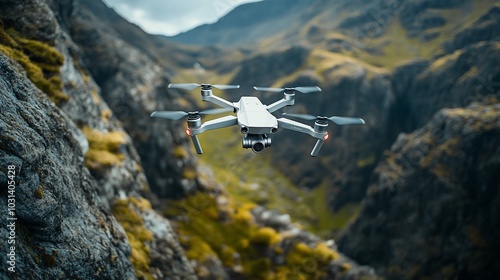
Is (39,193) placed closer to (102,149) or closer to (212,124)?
(212,124)

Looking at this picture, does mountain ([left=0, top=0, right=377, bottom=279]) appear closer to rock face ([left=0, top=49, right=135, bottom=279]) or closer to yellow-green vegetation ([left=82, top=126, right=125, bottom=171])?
rock face ([left=0, top=49, right=135, bottom=279])

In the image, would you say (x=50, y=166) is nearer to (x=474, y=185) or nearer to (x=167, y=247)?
(x=167, y=247)

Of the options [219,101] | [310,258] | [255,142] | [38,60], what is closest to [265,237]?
[310,258]

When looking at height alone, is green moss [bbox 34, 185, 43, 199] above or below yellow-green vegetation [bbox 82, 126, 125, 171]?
below

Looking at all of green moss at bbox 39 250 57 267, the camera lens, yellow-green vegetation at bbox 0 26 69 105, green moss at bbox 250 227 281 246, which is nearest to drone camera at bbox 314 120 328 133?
the camera lens

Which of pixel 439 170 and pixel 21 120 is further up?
pixel 439 170

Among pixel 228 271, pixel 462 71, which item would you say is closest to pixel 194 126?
pixel 228 271

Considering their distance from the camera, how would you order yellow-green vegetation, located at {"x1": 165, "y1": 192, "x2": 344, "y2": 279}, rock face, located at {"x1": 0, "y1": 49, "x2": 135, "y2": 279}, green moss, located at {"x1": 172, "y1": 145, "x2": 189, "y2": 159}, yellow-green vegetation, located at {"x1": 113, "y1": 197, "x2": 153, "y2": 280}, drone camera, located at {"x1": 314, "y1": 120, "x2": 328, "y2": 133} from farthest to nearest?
green moss, located at {"x1": 172, "y1": 145, "x2": 189, "y2": 159} < yellow-green vegetation, located at {"x1": 165, "y1": 192, "x2": 344, "y2": 279} < yellow-green vegetation, located at {"x1": 113, "y1": 197, "x2": 153, "y2": 280} < drone camera, located at {"x1": 314, "y1": 120, "x2": 328, "y2": 133} < rock face, located at {"x1": 0, "y1": 49, "x2": 135, "y2": 279}
